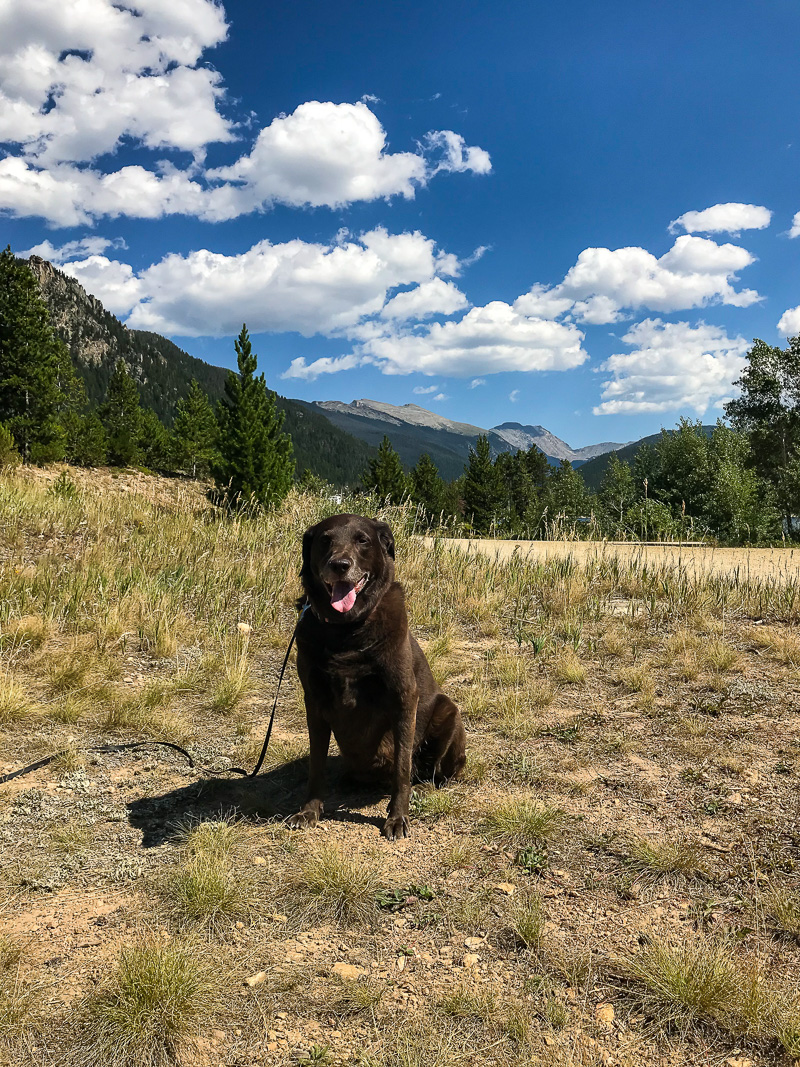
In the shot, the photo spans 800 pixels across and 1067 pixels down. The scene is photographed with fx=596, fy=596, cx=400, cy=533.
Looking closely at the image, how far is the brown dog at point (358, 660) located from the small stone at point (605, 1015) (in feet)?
4.10

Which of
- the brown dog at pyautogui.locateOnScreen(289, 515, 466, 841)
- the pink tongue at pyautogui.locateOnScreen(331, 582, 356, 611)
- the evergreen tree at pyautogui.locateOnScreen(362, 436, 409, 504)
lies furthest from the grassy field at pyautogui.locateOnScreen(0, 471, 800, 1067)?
the evergreen tree at pyautogui.locateOnScreen(362, 436, 409, 504)

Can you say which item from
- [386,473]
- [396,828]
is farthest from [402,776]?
[386,473]

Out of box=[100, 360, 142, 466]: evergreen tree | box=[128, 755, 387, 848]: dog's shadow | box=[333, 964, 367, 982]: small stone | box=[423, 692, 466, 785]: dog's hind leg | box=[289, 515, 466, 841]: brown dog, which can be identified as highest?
box=[100, 360, 142, 466]: evergreen tree

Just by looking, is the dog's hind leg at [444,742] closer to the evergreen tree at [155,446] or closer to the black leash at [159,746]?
the black leash at [159,746]

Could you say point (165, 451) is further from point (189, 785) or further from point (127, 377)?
point (189, 785)

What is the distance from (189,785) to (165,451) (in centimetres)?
5282

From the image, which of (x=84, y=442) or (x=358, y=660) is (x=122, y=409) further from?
(x=358, y=660)

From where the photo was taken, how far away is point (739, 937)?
222 cm

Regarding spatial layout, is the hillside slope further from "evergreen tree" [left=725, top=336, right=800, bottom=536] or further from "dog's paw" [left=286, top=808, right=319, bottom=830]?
"dog's paw" [left=286, top=808, right=319, bottom=830]

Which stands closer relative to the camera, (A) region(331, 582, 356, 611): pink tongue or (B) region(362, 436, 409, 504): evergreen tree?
(A) region(331, 582, 356, 611): pink tongue

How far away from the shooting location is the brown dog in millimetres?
2875

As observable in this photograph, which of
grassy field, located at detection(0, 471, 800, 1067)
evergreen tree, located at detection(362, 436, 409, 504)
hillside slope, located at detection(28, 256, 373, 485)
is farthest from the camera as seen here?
hillside slope, located at detection(28, 256, 373, 485)

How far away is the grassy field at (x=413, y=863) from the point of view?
185 cm

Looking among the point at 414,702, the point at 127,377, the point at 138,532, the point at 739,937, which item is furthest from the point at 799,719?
the point at 127,377
